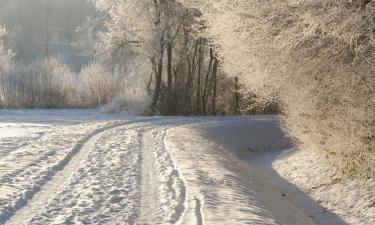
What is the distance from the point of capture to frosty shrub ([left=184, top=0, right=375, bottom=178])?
10.9 metres

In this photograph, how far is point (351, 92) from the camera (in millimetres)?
12391

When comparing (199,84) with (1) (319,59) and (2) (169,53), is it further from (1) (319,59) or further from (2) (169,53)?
(1) (319,59)

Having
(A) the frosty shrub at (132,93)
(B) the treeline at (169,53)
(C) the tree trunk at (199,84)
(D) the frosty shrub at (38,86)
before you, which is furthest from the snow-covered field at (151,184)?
(D) the frosty shrub at (38,86)

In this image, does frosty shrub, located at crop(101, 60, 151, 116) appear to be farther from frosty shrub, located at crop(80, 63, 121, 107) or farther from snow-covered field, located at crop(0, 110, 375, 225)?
snow-covered field, located at crop(0, 110, 375, 225)

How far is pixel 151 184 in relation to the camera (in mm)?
9883

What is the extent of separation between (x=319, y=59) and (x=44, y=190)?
23.4 ft

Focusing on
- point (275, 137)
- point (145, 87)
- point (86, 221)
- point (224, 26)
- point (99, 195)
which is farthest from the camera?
point (145, 87)

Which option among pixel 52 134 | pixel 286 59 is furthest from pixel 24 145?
pixel 286 59

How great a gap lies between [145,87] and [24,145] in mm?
23834

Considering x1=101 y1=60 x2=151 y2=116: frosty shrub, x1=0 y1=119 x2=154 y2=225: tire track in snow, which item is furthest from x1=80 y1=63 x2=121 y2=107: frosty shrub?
x1=0 y1=119 x2=154 y2=225: tire track in snow

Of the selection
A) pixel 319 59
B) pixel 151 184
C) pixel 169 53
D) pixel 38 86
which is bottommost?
pixel 151 184

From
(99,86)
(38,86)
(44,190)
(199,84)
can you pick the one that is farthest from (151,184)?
(99,86)

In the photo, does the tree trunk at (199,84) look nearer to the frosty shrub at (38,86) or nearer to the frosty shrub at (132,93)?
the frosty shrub at (132,93)

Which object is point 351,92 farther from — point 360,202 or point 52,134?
point 52,134
